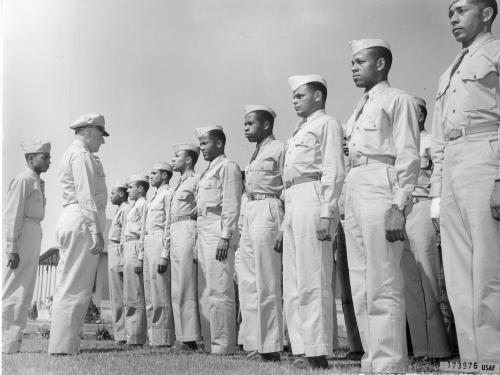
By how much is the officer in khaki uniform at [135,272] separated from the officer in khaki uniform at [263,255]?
321 cm

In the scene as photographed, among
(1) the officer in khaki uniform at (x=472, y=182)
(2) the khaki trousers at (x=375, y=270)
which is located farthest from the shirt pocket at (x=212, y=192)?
(1) the officer in khaki uniform at (x=472, y=182)

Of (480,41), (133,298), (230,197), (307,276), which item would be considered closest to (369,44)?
(480,41)

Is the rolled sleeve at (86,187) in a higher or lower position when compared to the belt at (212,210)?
higher

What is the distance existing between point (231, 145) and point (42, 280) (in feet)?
10.5

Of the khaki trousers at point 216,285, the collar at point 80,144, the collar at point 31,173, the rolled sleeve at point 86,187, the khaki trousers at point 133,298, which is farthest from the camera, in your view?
the khaki trousers at point 133,298

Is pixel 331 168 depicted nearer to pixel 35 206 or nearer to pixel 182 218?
pixel 182 218

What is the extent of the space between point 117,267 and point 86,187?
384cm

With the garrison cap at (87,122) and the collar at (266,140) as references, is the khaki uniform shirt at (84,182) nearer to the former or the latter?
the garrison cap at (87,122)

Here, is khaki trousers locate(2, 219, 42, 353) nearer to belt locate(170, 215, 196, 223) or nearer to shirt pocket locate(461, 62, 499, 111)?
belt locate(170, 215, 196, 223)

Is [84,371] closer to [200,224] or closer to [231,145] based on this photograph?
[200,224]

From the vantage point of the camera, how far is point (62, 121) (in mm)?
6312

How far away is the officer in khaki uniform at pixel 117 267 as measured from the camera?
9.08 m

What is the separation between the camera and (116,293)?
374 inches

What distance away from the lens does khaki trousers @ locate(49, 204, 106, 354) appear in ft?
18.9
